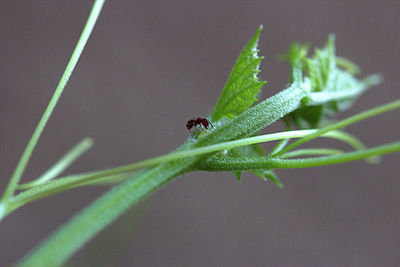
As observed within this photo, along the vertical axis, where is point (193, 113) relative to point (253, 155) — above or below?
above

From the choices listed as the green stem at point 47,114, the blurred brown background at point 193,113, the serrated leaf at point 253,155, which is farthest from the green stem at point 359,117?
the blurred brown background at point 193,113

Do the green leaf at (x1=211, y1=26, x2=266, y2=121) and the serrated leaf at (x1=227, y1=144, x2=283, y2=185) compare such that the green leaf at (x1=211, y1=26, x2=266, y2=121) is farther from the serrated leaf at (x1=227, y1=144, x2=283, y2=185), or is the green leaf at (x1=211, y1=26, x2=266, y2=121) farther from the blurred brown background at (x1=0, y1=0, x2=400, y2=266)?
the blurred brown background at (x1=0, y1=0, x2=400, y2=266)

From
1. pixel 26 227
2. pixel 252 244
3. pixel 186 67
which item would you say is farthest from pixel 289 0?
pixel 26 227

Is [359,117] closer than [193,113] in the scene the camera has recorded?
Yes

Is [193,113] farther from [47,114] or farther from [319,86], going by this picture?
[47,114]

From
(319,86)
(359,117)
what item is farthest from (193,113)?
(359,117)

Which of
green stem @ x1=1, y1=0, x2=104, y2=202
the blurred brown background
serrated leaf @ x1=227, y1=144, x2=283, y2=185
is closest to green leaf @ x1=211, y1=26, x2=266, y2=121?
serrated leaf @ x1=227, y1=144, x2=283, y2=185
